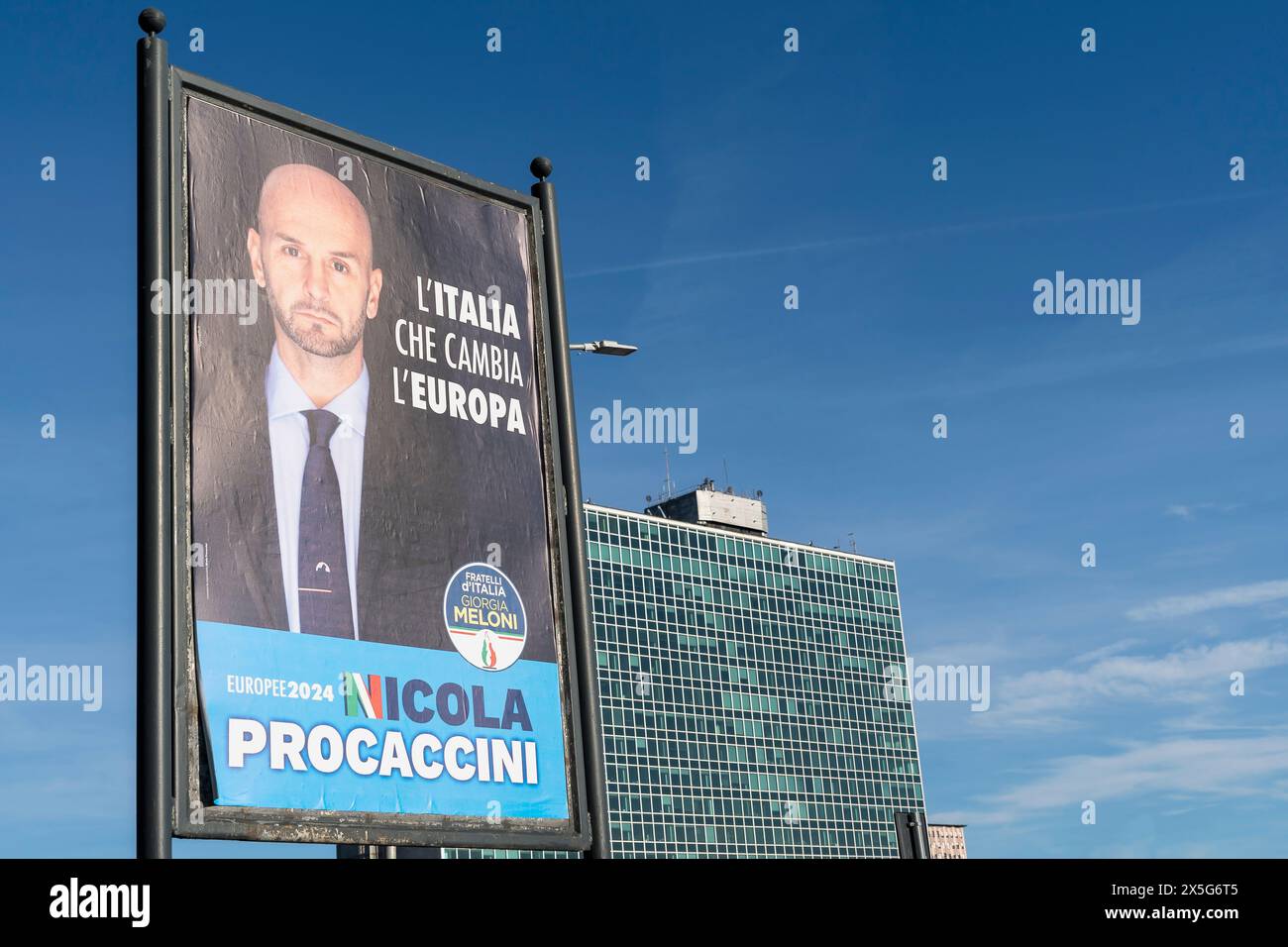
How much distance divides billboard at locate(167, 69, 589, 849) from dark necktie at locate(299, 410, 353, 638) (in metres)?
0.03

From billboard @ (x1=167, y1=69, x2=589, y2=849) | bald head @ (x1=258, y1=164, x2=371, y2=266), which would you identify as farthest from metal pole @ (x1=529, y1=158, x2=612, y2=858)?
bald head @ (x1=258, y1=164, x2=371, y2=266)

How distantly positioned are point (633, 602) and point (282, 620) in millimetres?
121987

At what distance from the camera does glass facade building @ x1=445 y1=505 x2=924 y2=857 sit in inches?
5281

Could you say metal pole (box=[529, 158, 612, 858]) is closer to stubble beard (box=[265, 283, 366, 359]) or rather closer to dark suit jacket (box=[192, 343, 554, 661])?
dark suit jacket (box=[192, 343, 554, 661])

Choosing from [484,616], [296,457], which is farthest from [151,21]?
[484,616]

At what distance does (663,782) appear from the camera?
13450 cm

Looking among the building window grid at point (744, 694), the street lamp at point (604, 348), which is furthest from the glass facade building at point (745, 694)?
the street lamp at point (604, 348)

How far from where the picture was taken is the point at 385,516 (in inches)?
675

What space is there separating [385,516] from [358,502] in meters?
0.39

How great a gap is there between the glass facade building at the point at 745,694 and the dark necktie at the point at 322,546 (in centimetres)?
10644

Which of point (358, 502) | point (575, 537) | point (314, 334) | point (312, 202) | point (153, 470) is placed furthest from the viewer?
point (575, 537)

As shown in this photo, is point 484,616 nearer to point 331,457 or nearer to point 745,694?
point 331,457

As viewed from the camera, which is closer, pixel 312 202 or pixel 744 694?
A: pixel 312 202
